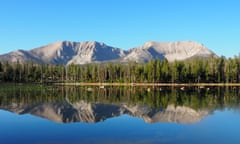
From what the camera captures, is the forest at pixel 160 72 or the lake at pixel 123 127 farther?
the forest at pixel 160 72

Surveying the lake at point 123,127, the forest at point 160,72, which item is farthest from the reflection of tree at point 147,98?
the forest at point 160,72

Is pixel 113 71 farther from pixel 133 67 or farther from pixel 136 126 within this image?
pixel 136 126

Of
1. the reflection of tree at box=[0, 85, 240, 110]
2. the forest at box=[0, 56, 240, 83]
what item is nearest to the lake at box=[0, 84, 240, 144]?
the reflection of tree at box=[0, 85, 240, 110]

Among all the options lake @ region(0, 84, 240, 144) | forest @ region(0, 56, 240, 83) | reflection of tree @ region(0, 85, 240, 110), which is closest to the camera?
lake @ region(0, 84, 240, 144)

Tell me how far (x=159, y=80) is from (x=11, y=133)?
12040 cm

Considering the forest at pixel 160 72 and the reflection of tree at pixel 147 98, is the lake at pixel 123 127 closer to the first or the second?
the reflection of tree at pixel 147 98

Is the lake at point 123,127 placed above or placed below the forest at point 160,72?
below

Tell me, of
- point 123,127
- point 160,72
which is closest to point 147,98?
point 123,127

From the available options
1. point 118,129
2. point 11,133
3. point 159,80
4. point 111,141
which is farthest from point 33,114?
point 159,80

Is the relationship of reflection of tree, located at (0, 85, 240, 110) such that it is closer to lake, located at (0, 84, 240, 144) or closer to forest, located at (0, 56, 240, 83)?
lake, located at (0, 84, 240, 144)

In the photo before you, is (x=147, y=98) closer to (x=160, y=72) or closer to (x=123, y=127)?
(x=123, y=127)

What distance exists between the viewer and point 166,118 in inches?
1684

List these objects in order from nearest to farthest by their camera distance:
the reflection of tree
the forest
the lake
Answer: the lake, the reflection of tree, the forest

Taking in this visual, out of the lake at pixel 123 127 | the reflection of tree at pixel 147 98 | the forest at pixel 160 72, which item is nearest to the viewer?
the lake at pixel 123 127
